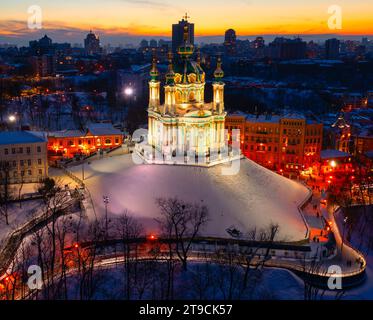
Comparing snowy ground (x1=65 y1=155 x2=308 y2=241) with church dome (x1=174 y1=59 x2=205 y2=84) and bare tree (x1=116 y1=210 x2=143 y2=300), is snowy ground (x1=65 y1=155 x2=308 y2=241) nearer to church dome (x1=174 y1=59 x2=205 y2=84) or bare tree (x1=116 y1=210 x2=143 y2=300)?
bare tree (x1=116 y1=210 x2=143 y2=300)

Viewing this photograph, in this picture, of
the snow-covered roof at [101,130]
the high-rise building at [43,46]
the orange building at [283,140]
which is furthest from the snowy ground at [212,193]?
the high-rise building at [43,46]

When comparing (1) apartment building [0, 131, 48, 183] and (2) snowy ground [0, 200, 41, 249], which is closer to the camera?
(2) snowy ground [0, 200, 41, 249]

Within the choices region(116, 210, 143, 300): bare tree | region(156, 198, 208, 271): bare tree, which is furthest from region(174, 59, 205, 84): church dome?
region(116, 210, 143, 300): bare tree

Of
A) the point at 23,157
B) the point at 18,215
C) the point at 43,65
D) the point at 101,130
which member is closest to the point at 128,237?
the point at 18,215

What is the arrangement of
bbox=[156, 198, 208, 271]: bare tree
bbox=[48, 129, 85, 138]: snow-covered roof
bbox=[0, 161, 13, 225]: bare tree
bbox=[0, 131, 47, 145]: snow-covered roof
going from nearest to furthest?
bbox=[156, 198, 208, 271]: bare tree → bbox=[0, 161, 13, 225]: bare tree → bbox=[0, 131, 47, 145]: snow-covered roof → bbox=[48, 129, 85, 138]: snow-covered roof

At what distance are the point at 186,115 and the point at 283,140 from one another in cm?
1680

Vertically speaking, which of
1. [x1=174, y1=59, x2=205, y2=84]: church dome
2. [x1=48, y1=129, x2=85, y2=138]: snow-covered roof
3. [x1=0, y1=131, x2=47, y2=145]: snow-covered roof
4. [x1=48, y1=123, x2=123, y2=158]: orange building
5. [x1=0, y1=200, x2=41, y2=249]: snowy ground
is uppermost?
[x1=174, y1=59, x2=205, y2=84]: church dome

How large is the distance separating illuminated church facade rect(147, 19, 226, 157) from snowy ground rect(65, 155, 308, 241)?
2510mm

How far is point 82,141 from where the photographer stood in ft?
159

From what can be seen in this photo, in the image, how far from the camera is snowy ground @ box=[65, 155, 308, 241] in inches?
1107

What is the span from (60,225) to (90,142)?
22.7 metres

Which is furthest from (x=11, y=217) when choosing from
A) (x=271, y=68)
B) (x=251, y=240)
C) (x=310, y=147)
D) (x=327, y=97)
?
(x=271, y=68)
